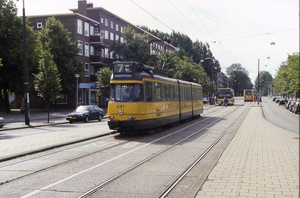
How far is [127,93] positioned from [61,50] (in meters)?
29.4

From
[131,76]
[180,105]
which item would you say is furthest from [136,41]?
[131,76]

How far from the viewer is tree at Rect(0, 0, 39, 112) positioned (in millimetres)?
33156

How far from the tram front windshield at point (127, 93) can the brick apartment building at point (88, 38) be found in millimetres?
30555

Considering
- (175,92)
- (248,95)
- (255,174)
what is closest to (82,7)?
(175,92)

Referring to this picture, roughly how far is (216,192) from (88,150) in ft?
19.7

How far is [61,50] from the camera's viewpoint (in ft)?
134

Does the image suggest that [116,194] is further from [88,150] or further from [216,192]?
[88,150]

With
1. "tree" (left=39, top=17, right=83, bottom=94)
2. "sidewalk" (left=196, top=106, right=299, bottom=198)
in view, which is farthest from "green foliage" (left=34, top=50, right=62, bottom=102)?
"sidewalk" (left=196, top=106, right=299, bottom=198)

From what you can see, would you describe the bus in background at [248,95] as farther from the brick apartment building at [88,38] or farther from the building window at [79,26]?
the building window at [79,26]

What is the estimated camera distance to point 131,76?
13984mm

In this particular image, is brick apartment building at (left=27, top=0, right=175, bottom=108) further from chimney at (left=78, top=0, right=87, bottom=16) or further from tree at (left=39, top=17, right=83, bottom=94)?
tree at (left=39, top=17, right=83, bottom=94)

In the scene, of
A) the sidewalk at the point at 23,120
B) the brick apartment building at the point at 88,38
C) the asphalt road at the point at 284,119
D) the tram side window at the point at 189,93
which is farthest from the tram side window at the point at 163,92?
the brick apartment building at the point at 88,38

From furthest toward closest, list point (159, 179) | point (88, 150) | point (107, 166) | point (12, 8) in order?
point (12, 8) < point (88, 150) < point (107, 166) < point (159, 179)

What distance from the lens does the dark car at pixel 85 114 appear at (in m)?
24.5
